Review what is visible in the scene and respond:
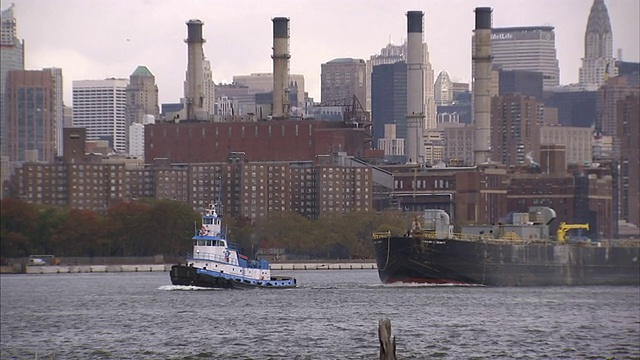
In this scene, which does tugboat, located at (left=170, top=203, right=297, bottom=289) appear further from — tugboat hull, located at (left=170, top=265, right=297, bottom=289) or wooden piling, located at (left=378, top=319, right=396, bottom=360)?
wooden piling, located at (left=378, top=319, right=396, bottom=360)

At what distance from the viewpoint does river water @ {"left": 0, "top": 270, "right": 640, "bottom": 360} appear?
89.7m

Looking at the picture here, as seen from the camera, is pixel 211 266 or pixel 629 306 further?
pixel 211 266

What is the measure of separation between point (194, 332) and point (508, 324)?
60.1 ft

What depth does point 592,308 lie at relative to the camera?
121 meters

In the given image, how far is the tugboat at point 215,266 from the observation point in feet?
463

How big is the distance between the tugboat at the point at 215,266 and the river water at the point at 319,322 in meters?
1.33

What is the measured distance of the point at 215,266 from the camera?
142 m

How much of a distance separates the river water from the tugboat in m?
1.33

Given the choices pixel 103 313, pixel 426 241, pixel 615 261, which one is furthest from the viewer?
pixel 615 261

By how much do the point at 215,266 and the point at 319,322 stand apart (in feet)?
116

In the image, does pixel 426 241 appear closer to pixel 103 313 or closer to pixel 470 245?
pixel 470 245

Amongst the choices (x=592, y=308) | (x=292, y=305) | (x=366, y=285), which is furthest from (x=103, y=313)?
(x=366, y=285)

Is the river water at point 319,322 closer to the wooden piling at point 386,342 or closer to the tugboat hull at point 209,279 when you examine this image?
the tugboat hull at point 209,279

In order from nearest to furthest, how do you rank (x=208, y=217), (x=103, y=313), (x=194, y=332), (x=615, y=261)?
(x=194, y=332) → (x=103, y=313) → (x=208, y=217) → (x=615, y=261)
